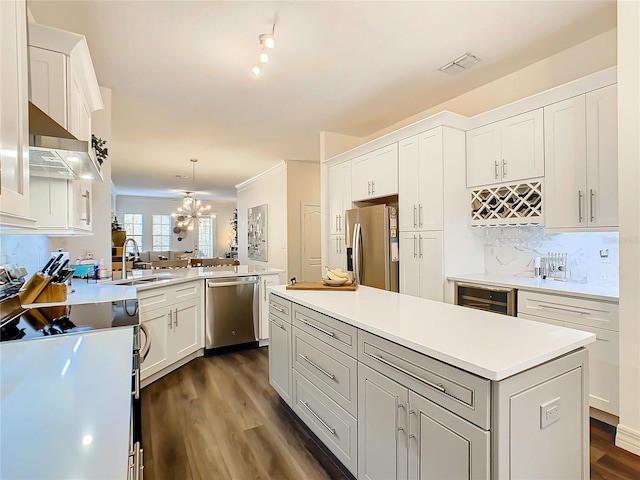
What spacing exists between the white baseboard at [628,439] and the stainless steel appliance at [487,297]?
34.3 inches

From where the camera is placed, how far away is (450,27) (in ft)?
7.61

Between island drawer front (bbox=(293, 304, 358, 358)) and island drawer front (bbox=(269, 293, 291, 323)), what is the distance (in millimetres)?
99

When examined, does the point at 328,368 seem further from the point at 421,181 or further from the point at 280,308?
the point at 421,181

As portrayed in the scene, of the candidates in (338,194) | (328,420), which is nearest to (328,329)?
(328,420)

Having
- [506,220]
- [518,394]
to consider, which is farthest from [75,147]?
[506,220]

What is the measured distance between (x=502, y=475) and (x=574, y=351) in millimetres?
580

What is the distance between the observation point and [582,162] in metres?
2.40

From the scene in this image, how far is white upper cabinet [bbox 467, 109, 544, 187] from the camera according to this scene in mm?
2684

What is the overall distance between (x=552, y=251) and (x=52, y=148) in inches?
137

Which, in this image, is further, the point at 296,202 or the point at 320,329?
the point at 296,202

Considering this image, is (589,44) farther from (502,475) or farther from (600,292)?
(502,475)

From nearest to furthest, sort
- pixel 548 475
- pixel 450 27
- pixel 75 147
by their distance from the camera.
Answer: pixel 548 475 < pixel 75 147 < pixel 450 27

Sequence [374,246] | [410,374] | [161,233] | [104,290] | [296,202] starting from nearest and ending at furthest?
[410,374], [104,290], [374,246], [296,202], [161,233]

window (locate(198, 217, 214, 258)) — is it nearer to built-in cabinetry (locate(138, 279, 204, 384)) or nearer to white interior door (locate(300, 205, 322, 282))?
white interior door (locate(300, 205, 322, 282))
